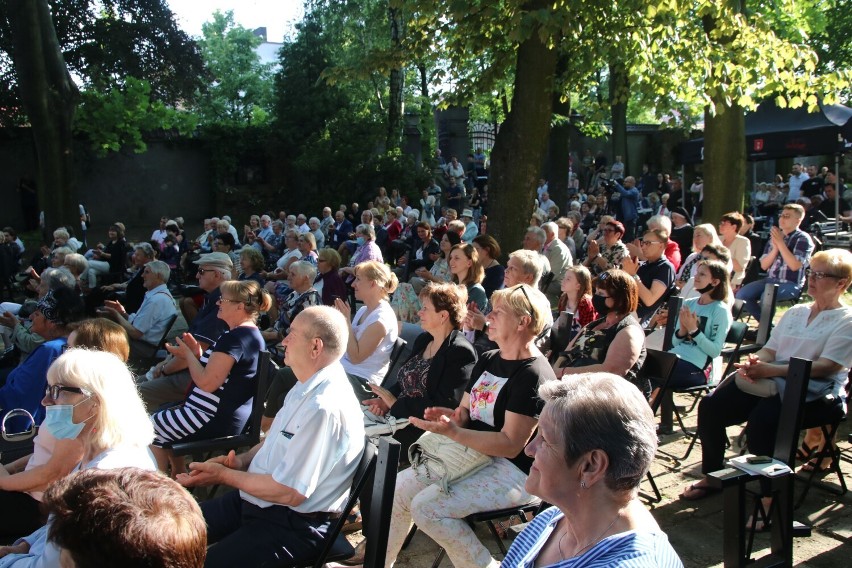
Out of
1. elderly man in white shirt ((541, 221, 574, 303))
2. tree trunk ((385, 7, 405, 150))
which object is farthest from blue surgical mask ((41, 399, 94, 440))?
tree trunk ((385, 7, 405, 150))

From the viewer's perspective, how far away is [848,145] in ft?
38.3

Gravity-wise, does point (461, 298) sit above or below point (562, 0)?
below

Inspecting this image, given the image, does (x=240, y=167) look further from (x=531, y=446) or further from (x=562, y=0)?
(x=531, y=446)

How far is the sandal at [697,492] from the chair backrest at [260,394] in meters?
2.36

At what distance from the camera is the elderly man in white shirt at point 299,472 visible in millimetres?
2797

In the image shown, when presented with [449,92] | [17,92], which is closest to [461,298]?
[449,92]

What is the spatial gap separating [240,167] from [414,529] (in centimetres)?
2348

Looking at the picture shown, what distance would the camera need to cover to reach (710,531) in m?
3.77

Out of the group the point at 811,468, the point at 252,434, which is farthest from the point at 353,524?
the point at 811,468

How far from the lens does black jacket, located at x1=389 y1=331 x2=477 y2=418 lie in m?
3.94

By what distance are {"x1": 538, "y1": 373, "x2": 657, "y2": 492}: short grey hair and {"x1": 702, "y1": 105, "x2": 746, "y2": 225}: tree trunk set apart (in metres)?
9.62

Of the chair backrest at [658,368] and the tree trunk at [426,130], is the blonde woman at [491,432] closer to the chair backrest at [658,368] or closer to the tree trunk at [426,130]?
the chair backrest at [658,368]

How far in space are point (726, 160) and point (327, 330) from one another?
9.08 m

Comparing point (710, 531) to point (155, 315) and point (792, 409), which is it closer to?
point (792, 409)
